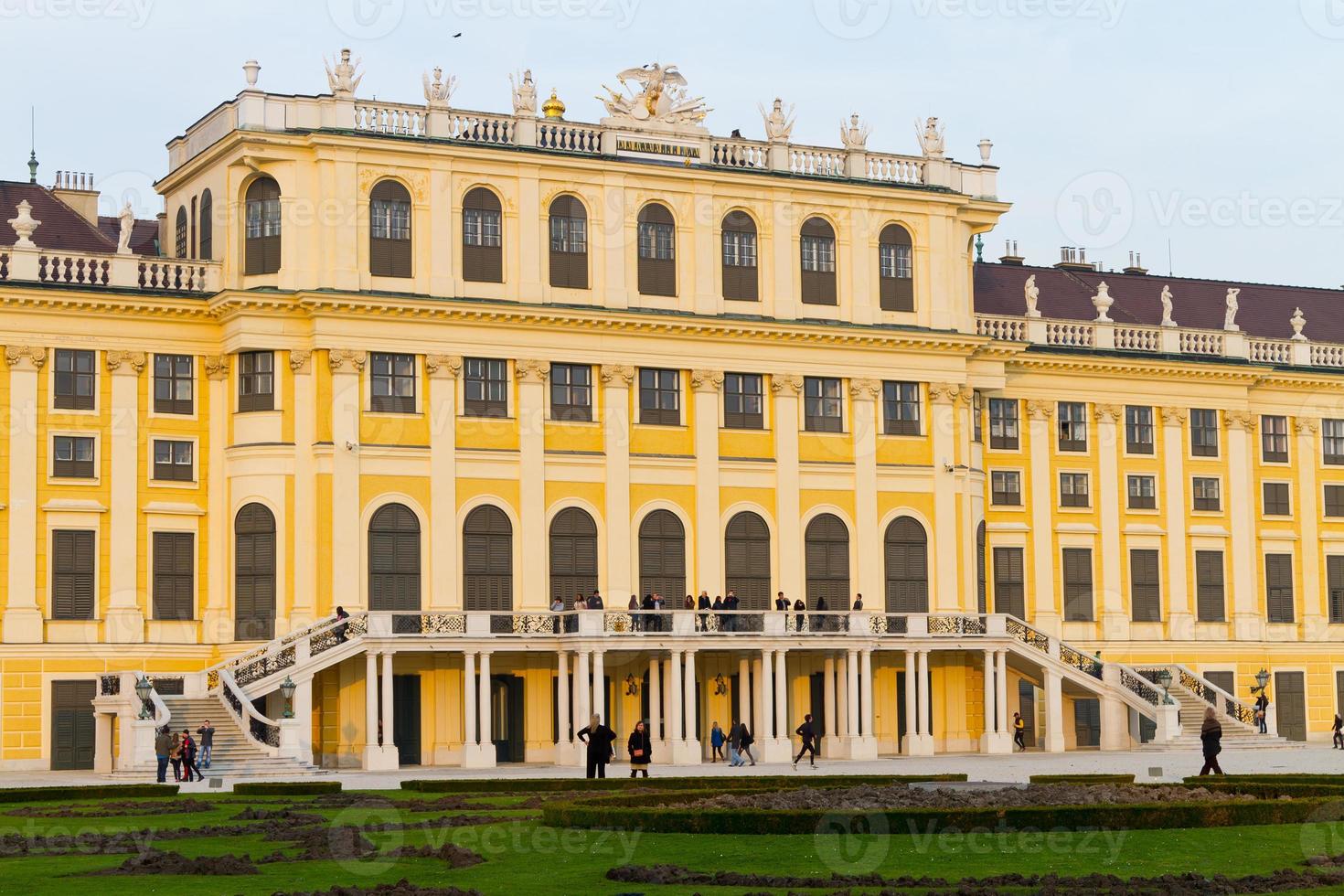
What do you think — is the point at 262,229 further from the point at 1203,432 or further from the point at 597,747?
the point at 1203,432

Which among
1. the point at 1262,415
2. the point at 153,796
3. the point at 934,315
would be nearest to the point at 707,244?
the point at 934,315

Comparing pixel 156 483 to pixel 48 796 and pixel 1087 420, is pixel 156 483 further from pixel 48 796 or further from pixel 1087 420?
pixel 1087 420

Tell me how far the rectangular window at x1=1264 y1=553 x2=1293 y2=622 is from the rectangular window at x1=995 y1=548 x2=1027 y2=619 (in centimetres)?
957

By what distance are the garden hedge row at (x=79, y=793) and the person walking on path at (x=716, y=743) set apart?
20.4 metres

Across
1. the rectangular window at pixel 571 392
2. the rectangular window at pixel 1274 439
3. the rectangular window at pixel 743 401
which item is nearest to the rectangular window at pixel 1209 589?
the rectangular window at pixel 1274 439

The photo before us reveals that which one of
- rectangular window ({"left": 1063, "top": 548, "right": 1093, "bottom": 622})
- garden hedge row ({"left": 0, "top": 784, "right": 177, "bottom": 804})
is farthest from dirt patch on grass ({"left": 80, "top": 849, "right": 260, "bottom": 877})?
rectangular window ({"left": 1063, "top": 548, "right": 1093, "bottom": 622})

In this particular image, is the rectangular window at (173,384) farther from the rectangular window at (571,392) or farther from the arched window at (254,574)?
the rectangular window at (571,392)

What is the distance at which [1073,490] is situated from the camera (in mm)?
71125

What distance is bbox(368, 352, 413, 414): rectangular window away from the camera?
58.9m

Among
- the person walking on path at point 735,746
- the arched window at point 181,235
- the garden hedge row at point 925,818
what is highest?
the arched window at point 181,235

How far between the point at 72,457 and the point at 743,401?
18.9 m

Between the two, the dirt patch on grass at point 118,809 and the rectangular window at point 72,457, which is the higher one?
the rectangular window at point 72,457

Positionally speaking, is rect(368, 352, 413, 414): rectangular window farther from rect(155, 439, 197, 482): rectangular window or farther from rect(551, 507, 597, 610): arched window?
rect(551, 507, 597, 610): arched window

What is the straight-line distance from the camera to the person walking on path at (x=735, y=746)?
56675mm
